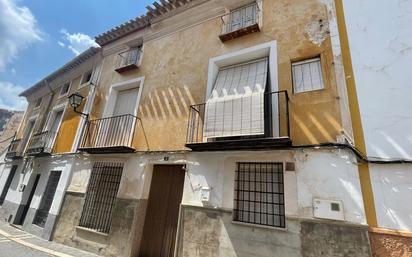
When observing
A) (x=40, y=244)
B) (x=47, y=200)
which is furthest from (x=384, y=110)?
(x=47, y=200)

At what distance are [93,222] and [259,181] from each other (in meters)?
5.90

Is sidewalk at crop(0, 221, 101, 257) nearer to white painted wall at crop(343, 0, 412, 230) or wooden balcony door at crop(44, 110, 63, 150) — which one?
wooden balcony door at crop(44, 110, 63, 150)

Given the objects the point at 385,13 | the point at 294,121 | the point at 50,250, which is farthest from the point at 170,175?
the point at 385,13

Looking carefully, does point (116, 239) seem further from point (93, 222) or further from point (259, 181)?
point (259, 181)

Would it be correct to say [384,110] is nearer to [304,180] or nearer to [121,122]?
[304,180]

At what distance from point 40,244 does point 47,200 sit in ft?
8.70

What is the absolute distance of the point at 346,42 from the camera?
487 centimetres

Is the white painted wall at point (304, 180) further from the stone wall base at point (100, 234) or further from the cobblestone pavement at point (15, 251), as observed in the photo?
the cobblestone pavement at point (15, 251)

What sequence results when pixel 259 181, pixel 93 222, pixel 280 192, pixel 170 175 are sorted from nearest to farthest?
pixel 280 192, pixel 259 181, pixel 170 175, pixel 93 222

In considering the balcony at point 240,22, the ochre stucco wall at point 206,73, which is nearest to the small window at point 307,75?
the ochre stucco wall at point 206,73

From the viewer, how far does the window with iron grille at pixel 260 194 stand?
4.62 meters

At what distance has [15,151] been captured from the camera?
13695 millimetres

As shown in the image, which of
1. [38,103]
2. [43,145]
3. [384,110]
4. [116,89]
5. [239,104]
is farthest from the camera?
[38,103]

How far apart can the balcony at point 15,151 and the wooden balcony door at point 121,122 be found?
322 inches
